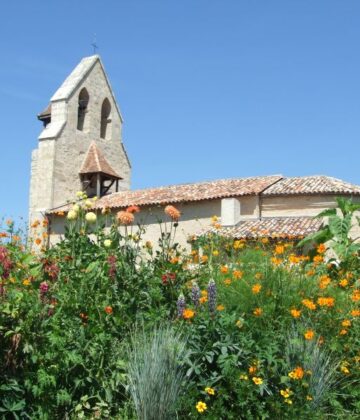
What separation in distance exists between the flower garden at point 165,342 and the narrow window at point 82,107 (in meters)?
24.5

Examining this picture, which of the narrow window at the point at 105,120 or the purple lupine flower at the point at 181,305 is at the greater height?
the narrow window at the point at 105,120

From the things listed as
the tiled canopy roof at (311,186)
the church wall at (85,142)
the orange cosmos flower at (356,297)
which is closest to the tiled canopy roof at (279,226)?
the tiled canopy roof at (311,186)

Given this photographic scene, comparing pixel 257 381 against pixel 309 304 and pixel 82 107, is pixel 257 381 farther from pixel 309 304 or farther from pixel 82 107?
pixel 82 107

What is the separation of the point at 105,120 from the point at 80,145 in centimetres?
326

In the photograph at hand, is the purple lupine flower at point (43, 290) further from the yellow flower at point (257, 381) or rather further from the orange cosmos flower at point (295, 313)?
the orange cosmos flower at point (295, 313)

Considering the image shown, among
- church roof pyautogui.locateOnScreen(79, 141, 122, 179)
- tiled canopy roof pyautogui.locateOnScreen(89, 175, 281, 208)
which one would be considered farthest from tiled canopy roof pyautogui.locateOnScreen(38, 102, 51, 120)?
tiled canopy roof pyautogui.locateOnScreen(89, 175, 281, 208)

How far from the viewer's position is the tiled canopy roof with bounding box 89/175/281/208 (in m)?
21.1

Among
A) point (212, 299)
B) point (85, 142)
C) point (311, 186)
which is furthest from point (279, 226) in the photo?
point (212, 299)

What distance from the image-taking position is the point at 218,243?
23.6 ft

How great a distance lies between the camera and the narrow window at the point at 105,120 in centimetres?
3012

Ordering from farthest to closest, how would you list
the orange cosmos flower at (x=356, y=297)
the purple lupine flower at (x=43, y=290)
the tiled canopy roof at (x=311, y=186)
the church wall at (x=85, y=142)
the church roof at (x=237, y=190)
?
the church wall at (x=85, y=142) → the church roof at (x=237, y=190) → the tiled canopy roof at (x=311, y=186) → the orange cosmos flower at (x=356, y=297) → the purple lupine flower at (x=43, y=290)

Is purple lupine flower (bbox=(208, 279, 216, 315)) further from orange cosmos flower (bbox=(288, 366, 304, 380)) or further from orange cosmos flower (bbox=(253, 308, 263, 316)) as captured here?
orange cosmos flower (bbox=(288, 366, 304, 380))

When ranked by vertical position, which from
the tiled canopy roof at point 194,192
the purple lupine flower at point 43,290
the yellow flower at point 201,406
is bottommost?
the yellow flower at point 201,406

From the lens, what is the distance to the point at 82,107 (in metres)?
29.0
